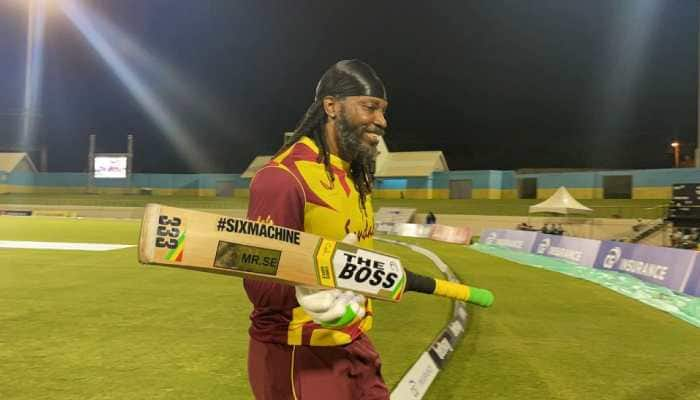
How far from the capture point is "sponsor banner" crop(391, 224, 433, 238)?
2848 cm

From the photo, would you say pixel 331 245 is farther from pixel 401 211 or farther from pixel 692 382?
pixel 401 211

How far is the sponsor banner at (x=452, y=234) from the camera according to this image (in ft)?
80.2

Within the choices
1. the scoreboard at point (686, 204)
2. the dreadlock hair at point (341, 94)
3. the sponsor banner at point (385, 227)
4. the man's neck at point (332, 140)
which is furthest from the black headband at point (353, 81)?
the sponsor banner at point (385, 227)

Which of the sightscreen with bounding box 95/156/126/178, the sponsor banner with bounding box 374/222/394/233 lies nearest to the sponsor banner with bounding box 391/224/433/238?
the sponsor banner with bounding box 374/222/394/233

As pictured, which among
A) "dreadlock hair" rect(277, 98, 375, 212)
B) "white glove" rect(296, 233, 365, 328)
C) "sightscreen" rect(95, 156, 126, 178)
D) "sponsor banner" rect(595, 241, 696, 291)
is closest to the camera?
"white glove" rect(296, 233, 365, 328)

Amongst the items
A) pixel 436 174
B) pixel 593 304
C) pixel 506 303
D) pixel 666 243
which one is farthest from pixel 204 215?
pixel 436 174

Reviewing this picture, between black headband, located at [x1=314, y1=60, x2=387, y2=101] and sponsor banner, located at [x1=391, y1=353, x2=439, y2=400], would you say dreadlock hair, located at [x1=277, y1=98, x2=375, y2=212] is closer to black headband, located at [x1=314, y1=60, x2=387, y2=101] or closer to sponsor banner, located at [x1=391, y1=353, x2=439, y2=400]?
black headband, located at [x1=314, y1=60, x2=387, y2=101]

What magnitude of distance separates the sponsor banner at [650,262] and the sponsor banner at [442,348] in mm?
7568

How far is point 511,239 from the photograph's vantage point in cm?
2209

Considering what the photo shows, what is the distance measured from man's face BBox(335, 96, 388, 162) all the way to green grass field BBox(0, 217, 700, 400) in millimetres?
3116

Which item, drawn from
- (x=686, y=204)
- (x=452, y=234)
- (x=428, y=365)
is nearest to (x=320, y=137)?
(x=428, y=365)

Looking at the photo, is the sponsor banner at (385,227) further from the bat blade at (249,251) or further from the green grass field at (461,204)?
the bat blade at (249,251)

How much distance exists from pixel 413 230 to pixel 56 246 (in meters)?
19.1

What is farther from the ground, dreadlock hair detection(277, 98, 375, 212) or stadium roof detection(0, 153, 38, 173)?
stadium roof detection(0, 153, 38, 173)
